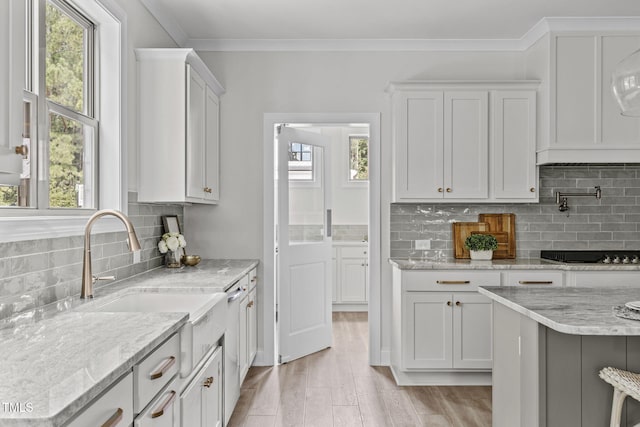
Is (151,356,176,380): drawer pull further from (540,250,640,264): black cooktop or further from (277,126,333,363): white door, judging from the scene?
(540,250,640,264): black cooktop

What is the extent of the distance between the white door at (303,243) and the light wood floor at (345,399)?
30 cm

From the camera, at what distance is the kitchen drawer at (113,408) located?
110cm

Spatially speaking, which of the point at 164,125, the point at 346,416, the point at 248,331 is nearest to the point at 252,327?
the point at 248,331

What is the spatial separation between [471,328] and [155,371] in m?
2.68

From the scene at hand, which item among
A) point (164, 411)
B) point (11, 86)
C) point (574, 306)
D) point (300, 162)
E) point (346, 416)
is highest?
point (300, 162)

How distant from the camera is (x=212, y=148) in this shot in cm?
384

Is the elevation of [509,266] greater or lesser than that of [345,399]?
greater

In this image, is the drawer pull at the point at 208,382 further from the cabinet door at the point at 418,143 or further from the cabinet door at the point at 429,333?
the cabinet door at the point at 418,143

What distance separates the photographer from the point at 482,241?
385 cm

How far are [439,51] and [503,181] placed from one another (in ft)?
4.14

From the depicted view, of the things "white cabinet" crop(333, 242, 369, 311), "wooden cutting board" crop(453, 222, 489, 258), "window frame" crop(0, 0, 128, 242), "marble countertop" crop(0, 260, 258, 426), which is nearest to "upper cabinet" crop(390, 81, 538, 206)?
"wooden cutting board" crop(453, 222, 489, 258)

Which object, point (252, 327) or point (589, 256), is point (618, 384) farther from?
point (252, 327)

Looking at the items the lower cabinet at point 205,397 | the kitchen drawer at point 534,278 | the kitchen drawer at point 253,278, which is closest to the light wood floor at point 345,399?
the lower cabinet at point 205,397

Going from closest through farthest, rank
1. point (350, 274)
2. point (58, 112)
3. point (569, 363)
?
point (569, 363) < point (58, 112) < point (350, 274)
